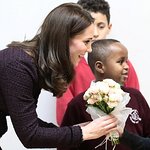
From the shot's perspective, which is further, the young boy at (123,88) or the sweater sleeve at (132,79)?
the sweater sleeve at (132,79)

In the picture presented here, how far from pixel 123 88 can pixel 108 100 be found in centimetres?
35

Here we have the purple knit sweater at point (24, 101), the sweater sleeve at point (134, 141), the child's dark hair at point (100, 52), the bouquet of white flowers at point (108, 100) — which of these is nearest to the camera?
the purple knit sweater at point (24, 101)

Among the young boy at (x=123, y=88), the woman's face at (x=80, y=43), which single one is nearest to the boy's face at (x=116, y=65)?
the young boy at (x=123, y=88)

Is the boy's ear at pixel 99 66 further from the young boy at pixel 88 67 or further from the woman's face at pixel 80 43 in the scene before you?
the woman's face at pixel 80 43

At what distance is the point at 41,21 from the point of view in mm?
2031

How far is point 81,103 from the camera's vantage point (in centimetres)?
150

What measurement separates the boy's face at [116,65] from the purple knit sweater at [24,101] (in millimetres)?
458

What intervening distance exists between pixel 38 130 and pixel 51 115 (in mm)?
935

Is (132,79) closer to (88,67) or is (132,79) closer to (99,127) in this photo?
(88,67)

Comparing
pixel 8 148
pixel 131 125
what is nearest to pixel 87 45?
pixel 131 125

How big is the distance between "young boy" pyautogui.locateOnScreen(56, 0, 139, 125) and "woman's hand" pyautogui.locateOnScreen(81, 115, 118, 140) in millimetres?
581

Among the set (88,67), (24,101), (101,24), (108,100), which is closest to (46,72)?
(24,101)

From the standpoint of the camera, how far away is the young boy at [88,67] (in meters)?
1.86

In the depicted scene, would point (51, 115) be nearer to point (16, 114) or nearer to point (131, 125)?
point (131, 125)
